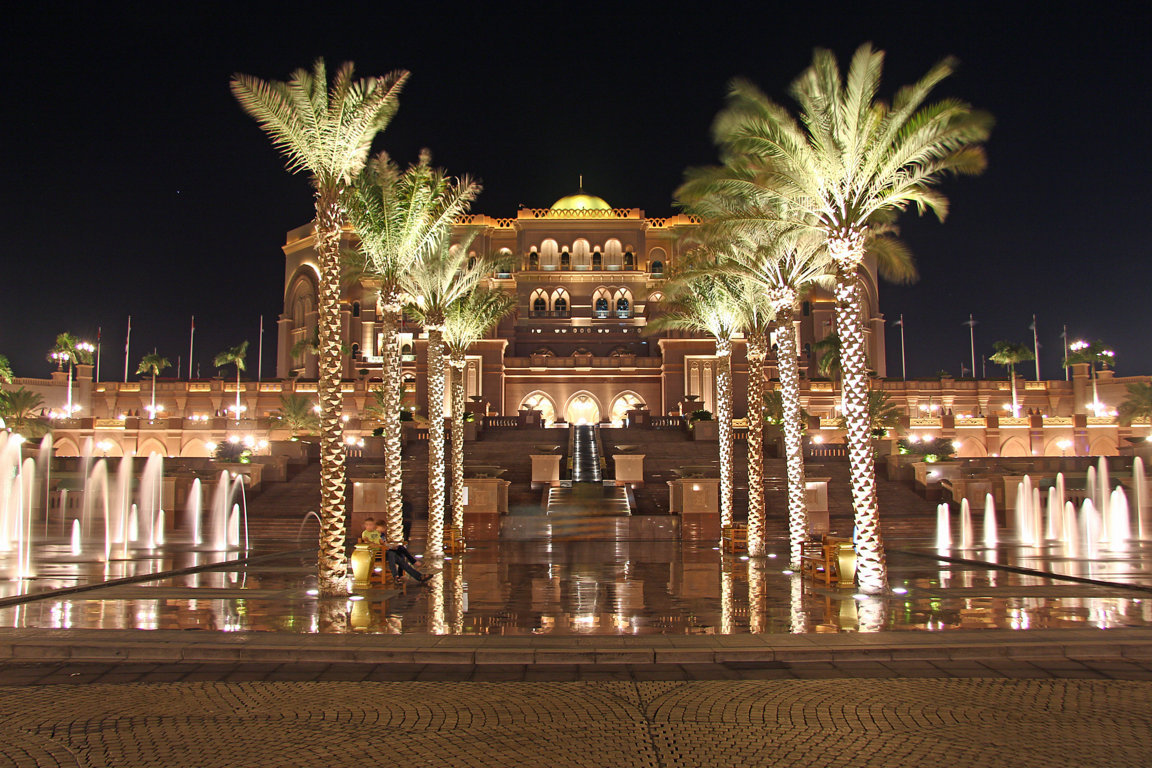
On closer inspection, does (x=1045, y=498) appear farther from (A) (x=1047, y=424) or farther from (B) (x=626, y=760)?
(B) (x=626, y=760)

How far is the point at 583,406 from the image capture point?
60781mm

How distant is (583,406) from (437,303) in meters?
38.0

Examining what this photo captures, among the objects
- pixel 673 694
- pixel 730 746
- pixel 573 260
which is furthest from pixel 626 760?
pixel 573 260

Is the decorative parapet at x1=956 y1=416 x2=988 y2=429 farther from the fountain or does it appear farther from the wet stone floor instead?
the fountain

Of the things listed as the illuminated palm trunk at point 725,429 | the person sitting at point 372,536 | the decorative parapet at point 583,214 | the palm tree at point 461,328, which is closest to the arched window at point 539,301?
the decorative parapet at point 583,214

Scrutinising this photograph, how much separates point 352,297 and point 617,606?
215ft

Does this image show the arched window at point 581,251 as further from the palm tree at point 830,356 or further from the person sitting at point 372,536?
the person sitting at point 372,536

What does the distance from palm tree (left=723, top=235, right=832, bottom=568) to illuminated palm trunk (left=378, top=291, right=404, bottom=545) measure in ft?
28.8

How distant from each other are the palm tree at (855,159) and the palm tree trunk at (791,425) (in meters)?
3.53

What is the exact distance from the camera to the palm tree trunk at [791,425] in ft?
62.5

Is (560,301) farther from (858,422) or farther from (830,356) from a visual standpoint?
(858,422)

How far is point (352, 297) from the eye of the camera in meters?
74.1

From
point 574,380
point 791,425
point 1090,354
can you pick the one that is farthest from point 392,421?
point 1090,354

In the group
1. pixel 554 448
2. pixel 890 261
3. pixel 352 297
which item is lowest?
pixel 554 448
